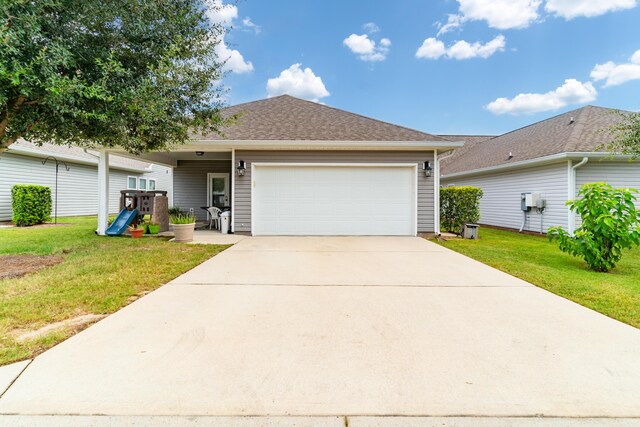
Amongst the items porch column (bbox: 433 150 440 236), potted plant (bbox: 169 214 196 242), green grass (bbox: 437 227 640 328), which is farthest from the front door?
green grass (bbox: 437 227 640 328)

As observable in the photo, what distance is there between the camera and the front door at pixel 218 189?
1303cm

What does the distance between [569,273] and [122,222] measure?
11.0m

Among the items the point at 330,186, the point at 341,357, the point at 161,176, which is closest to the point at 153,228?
the point at 330,186

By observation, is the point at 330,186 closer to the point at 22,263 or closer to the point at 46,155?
the point at 22,263

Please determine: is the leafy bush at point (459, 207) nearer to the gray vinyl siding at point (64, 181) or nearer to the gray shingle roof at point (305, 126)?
the gray shingle roof at point (305, 126)

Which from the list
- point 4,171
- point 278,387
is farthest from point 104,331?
point 4,171

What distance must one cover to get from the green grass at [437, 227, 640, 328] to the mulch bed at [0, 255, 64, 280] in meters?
→ 7.92

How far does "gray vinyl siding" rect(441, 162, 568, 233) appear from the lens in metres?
9.59

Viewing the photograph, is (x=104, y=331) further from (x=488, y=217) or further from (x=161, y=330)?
(x=488, y=217)

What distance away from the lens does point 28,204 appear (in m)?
10.9

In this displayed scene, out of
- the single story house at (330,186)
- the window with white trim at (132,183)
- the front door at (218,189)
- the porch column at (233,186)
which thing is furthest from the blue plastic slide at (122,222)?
the window with white trim at (132,183)

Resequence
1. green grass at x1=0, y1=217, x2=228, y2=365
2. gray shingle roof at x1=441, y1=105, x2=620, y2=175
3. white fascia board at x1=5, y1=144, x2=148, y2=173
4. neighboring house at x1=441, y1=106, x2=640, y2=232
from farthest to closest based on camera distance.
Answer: white fascia board at x1=5, y1=144, x2=148, y2=173 < gray shingle roof at x1=441, y1=105, x2=620, y2=175 < neighboring house at x1=441, y1=106, x2=640, y2=232 < green grass at x1=0, y1=217, x2=228, y2=365

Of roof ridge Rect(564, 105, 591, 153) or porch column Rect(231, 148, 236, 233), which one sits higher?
roof ridge Rect(564, 105, 591, 153)

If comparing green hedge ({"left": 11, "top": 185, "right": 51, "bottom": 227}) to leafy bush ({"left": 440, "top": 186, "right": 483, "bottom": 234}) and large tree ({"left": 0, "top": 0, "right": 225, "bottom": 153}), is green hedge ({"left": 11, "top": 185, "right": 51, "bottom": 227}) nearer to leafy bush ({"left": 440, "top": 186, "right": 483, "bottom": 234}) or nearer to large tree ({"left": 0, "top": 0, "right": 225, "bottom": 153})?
large tree ({"left": 0, "top": 0, "right": 225, "bottom": 153})
